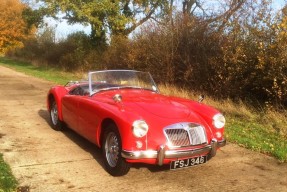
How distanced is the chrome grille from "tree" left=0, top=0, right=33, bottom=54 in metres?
40.8

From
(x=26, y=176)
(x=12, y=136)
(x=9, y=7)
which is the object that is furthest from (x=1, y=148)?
(x=9, y=7)

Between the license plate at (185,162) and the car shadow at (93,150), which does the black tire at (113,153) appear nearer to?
the car shadow at (93,150)

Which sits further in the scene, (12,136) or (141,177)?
(12,136)

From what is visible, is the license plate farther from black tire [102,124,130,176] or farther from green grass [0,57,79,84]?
green grass [0,57,79,84]

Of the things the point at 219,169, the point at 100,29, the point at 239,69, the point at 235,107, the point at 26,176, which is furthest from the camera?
the point at 100,29

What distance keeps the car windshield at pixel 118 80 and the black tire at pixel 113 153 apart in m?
1.32

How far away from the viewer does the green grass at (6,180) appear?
3.94 m

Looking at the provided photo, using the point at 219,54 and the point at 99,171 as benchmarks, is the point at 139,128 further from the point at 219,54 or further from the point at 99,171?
the point at 219,54

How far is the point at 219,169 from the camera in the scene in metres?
4.91

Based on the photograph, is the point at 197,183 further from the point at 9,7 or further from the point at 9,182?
the point at 9,7

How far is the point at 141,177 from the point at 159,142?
2.02 ft

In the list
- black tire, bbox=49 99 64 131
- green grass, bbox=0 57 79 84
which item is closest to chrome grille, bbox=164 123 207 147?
black tire, bbox=49 99 64 131

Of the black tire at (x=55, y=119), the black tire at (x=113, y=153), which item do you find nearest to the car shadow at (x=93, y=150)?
the black tire at (x=55, y=119)

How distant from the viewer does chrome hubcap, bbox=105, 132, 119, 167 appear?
450 cm
